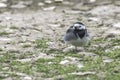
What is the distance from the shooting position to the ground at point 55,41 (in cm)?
657

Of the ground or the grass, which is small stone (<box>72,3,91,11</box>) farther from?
the grass

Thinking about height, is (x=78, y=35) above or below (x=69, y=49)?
above

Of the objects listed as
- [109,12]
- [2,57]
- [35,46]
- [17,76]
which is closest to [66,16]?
[109,12]

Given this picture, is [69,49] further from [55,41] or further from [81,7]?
[81,7]

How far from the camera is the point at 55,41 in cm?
864

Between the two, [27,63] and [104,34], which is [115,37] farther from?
[27,63]

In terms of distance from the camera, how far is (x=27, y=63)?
7070 millimetres

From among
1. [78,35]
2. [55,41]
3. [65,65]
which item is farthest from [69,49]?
[65,65]

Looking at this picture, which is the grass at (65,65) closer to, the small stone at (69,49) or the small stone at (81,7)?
the small stone at (69,49)

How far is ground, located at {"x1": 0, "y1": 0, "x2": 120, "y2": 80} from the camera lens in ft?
21.6

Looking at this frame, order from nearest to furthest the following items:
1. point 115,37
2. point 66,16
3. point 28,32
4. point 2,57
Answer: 1. point 2,57
2. point 115,37
3. point 28,32
4. point 66,16

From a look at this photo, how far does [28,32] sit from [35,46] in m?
1.16

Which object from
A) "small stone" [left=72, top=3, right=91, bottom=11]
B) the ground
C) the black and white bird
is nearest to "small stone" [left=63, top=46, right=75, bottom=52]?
the ground

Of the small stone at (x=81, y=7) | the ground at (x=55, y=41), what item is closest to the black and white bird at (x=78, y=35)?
the ground at (x=55, y=41)
